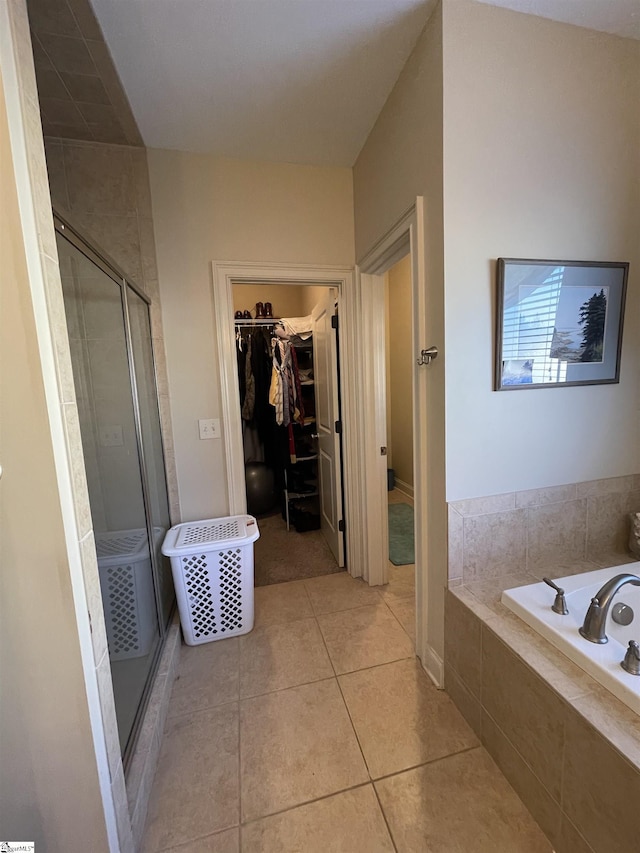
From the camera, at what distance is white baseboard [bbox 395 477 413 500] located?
397 cm

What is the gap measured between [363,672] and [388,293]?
364cm

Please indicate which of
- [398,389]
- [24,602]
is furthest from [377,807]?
[398,389]

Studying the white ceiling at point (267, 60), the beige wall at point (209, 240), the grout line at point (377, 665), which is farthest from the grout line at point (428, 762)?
the white ceiling at point (267, 60)

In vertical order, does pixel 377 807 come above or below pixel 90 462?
below

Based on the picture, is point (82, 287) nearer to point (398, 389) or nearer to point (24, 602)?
point (24, 602)

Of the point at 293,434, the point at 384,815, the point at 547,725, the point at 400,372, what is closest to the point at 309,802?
the point at 384,815

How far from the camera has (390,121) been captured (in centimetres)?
164

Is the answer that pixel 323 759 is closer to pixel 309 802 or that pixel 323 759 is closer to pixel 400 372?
pixel 309 802

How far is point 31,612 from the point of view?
735 millimetres

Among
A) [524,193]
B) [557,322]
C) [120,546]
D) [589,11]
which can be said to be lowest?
[120,546]

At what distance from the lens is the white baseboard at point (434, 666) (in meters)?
1.53

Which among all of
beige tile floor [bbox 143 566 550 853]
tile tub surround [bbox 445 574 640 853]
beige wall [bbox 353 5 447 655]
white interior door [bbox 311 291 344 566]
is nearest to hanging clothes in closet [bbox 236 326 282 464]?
white interior door [bbox 311 291 344 566]

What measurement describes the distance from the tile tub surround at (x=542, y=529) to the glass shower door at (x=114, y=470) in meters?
1.32

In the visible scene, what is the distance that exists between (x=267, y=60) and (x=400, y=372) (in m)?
2.94
